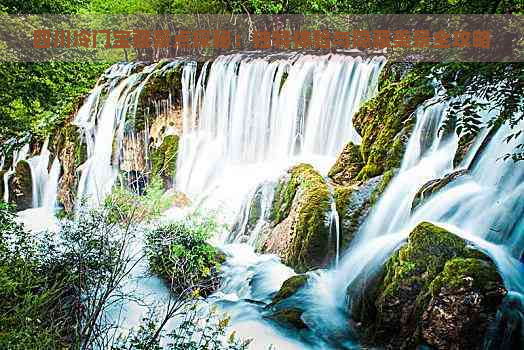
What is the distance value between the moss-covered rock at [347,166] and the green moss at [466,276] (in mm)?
3210

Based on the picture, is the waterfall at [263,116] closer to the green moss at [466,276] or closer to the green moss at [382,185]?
the green moss at [382,185]

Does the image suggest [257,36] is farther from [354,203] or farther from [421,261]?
[421,261]

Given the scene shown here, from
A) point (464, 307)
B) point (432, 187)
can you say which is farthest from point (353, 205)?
point (464, 307)

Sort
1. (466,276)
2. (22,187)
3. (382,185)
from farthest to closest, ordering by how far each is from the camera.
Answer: (22,187)
(382,185)
(466,276)

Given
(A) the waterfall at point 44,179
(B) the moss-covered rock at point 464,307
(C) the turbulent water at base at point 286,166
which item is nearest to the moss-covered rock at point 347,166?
(C) the turbulent water at base at point 286,166

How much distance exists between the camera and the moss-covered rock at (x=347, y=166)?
7766 mm

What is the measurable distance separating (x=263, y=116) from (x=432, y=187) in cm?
536

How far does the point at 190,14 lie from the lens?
1476 cm

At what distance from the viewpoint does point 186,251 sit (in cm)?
603

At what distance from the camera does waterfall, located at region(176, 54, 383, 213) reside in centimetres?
966

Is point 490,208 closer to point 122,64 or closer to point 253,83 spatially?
point 253,83

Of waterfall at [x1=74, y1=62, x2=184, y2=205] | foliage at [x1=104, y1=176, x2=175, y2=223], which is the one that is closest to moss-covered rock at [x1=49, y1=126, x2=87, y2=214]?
waterfall at [x1=74, y1=62, x2=184, y2=205]

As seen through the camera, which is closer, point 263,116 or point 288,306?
point 288,306

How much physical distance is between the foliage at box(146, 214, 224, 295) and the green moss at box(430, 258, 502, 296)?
8.15ft
